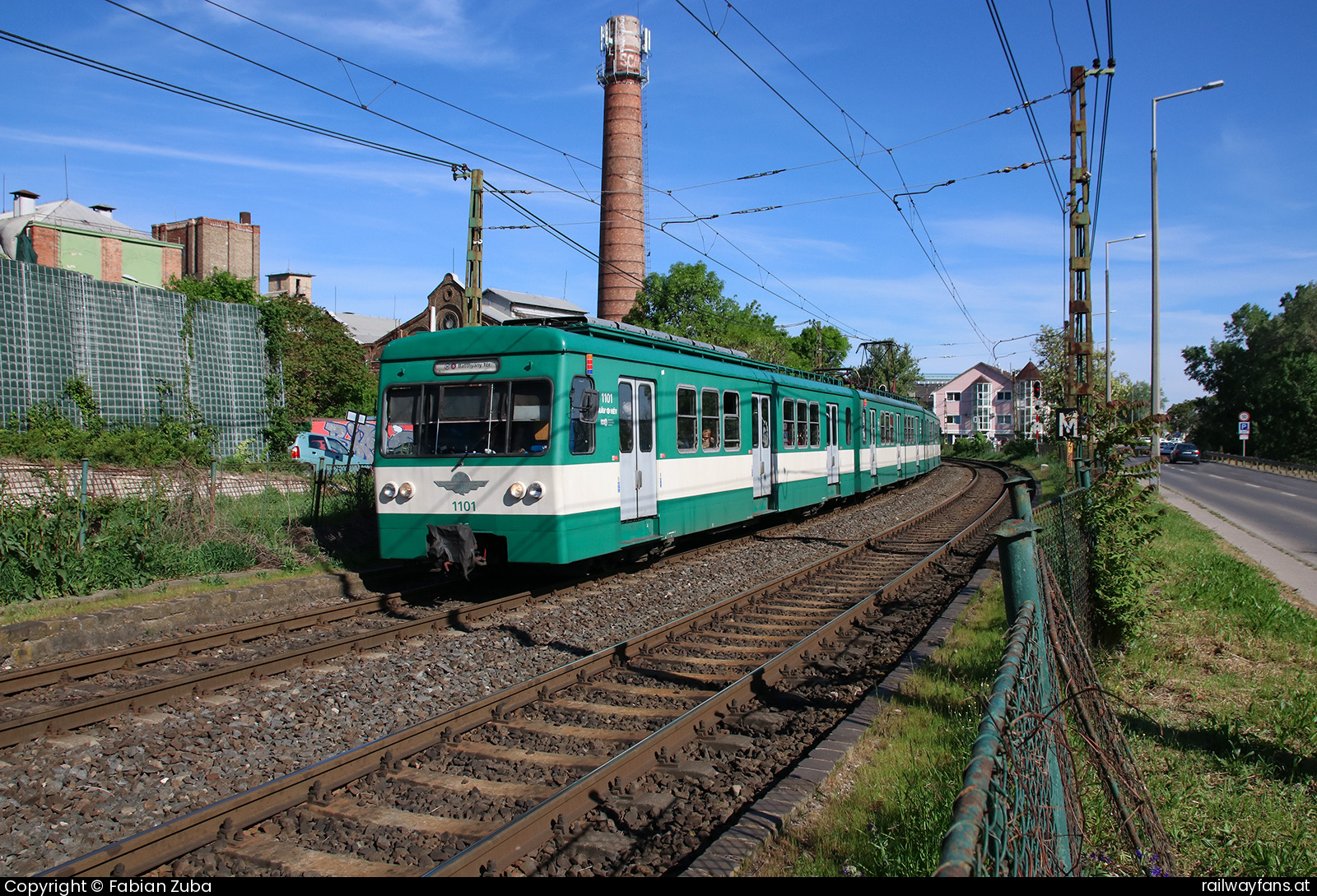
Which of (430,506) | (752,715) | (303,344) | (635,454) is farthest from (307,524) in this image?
(303,344)

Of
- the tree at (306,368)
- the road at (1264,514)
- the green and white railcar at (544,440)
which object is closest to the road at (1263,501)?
the road at (1264,514)

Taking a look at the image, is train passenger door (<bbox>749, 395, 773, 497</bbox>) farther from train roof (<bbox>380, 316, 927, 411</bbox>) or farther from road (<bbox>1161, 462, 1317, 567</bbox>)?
road (<bbox>1161, 462, 1317, 567</bbox>)

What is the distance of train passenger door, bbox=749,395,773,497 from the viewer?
1495 cm

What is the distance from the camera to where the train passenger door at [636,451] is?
35.0 ft

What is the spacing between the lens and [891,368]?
54344 mm

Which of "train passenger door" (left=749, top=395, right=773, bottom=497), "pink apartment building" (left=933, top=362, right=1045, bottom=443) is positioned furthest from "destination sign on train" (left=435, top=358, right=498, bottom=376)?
"pink apartment building" (left=933, top=362, right=1045, bottom=443)

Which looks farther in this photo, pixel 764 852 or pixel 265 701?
pixel 265 701

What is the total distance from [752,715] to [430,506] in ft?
Answer: 17.7

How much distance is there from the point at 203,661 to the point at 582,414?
14.5 ft

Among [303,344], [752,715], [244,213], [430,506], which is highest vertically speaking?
[244,213]

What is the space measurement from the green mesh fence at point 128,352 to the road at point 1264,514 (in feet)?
78.7

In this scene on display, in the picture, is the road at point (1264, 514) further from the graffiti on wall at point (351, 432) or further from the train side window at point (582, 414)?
the graffiti on wall at point (351, 432)
